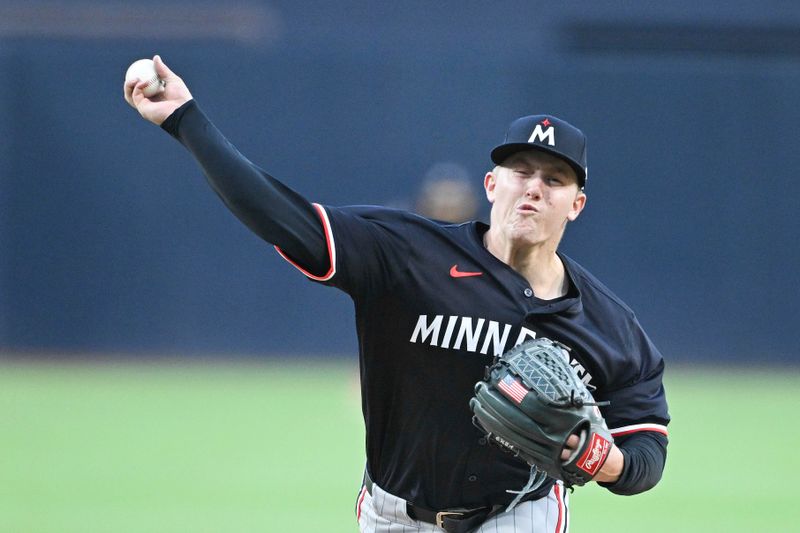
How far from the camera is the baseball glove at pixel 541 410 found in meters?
3.83

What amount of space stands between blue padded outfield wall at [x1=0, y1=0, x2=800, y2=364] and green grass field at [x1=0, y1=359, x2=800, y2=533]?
781mm

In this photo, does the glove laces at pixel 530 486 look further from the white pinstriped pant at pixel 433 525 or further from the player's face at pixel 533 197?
the player's face at pixel 533 197

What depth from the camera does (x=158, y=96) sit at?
3643 millimetres

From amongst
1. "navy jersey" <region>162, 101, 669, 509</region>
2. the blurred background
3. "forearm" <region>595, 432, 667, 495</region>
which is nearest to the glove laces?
"navy jersey" <region>162, 101, 669, 509</region>

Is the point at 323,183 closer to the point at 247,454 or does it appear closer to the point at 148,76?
the point at 247,454

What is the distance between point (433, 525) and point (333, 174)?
1076 cm

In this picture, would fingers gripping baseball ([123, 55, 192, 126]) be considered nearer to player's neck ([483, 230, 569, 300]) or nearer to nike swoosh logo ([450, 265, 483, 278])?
nike swoosh logo ([450, 265, 483, 278])

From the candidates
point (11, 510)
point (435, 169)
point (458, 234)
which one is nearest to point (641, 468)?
point (458, 234)

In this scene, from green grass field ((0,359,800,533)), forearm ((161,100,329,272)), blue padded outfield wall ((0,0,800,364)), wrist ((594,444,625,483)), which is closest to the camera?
forearm ((161,100,329,272))

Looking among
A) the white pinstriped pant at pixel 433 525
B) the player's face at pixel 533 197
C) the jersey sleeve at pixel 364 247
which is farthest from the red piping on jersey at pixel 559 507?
the jersey sleeve at pixel 364 247

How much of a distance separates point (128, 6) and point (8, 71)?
2138mm

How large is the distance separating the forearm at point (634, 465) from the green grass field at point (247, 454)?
3.21 meters

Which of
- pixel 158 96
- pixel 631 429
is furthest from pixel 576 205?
pixel 158 96

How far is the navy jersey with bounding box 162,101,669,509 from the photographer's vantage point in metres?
4.12
